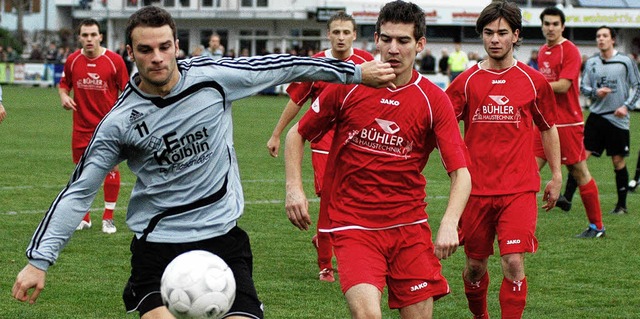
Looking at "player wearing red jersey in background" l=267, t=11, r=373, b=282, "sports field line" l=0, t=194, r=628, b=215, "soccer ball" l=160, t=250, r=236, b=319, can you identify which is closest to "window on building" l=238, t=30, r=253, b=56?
"sports field line" l=0, t=194, r=628, b=215

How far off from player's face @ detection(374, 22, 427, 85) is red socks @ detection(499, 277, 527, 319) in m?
1.82

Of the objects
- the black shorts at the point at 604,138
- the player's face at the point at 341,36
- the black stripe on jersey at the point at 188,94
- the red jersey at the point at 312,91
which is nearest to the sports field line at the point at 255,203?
the black shorts at the point at 604,138

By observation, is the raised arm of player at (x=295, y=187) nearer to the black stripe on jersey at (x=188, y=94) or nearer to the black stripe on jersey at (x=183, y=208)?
the black stripe on jersey at (x=183, y=208)

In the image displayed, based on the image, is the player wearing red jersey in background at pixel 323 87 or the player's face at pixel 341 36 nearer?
the player wearing red jersey in background at pixel 323 87

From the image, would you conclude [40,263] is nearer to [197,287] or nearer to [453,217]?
[197,287]

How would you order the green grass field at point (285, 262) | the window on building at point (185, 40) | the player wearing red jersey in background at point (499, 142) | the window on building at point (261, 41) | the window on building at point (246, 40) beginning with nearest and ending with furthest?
the player wearing red jersey in background at point (499, 142), the green grass field at point (285, 262), the window on building at point (261, 41), the window on building at point (246, 40), the window on building at point (185, 40)

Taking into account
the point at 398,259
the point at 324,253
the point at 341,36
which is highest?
the point at 341,36

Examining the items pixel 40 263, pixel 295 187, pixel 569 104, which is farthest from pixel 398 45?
pixel 569 104

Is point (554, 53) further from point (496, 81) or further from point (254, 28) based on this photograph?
point (254, 28)

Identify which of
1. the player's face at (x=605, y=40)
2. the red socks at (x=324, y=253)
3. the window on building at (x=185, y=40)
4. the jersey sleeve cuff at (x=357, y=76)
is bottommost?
the window on building at (x=185, y=40)

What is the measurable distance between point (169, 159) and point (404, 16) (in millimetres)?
1539

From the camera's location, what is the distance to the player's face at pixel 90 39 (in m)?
11.8

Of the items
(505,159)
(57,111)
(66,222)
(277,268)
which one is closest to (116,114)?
(66,222)

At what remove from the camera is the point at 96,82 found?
11.9m
